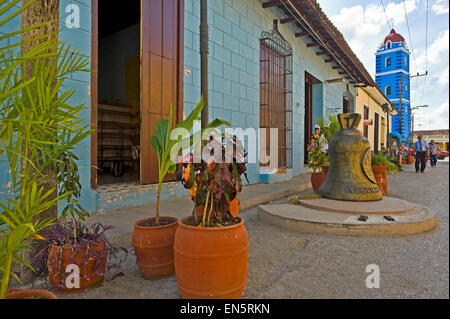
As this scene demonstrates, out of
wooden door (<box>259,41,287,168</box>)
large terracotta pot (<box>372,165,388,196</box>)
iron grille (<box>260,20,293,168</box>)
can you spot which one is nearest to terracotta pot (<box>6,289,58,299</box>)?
large terracotta pot (<box>372,165,388,196</box>)

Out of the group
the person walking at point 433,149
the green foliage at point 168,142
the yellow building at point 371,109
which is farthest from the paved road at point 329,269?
the person walking at point 433,149

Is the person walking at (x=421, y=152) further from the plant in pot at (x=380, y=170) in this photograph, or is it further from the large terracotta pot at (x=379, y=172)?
the large terracotta pot at (x=379, y=172)

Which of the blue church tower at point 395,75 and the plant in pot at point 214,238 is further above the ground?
the blue church tower at point 395,75

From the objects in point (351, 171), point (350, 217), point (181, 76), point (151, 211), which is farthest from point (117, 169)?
point (350, 217)

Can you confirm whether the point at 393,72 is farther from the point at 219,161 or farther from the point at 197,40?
the point at 219,161

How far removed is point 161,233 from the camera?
2.08m

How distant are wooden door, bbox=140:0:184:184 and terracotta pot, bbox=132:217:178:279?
2340 mm

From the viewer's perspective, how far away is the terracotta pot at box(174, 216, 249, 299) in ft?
5.46

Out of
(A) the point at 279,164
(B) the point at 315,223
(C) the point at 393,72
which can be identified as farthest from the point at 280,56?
(C) the point at 393,72

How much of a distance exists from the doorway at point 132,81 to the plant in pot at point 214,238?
0.79 m

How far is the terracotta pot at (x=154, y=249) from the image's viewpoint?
2.05m

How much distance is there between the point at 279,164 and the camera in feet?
26.6

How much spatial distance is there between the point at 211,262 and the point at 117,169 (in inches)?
206

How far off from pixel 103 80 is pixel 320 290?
900 cm
